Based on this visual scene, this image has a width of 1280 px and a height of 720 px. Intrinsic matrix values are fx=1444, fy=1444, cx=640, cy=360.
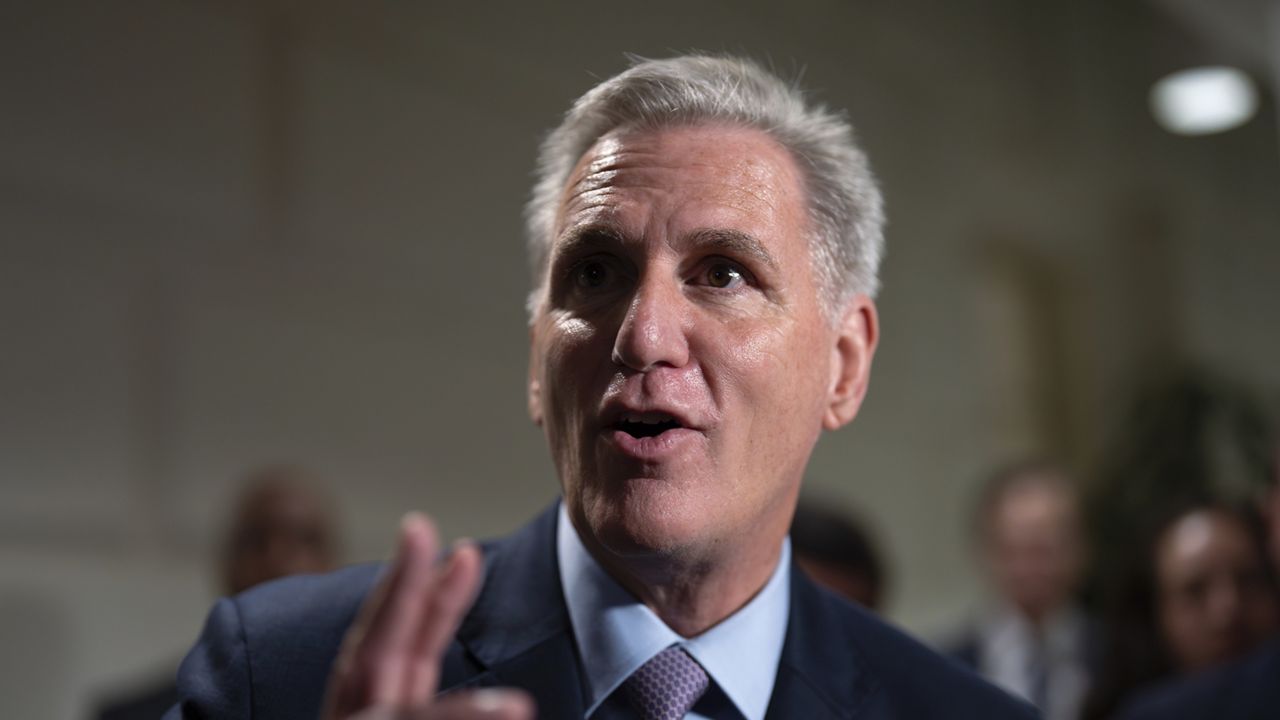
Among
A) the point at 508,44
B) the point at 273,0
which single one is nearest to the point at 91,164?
the point at 273,0

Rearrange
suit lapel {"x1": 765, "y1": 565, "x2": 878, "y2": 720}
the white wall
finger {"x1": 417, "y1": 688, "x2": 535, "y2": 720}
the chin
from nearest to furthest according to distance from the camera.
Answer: finger {"x1": 417, "y1": 688, "x2": 535, "y2": 720}
the chin
suit lapel {"x1": 765, "y1": 565, "x2": 878, "y2": 720}
the white wall

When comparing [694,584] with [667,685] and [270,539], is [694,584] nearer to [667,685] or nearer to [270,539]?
[667,685]

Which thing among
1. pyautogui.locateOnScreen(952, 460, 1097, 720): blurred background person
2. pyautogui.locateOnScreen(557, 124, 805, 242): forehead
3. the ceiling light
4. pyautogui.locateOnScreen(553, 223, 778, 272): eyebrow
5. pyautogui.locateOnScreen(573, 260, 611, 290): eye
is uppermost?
the ceiling light

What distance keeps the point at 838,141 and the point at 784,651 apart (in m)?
0.66

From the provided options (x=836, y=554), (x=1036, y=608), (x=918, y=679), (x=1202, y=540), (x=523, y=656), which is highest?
(x=523, y=656)

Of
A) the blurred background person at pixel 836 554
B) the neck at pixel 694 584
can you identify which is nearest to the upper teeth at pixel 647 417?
the neck at pixel 694 584

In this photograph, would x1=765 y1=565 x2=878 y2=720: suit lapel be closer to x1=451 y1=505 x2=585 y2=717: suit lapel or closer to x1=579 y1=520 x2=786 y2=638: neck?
x1=579 y1=520 x2=786 y2=638: neck

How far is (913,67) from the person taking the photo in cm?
700

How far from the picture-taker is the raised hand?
1.08 m

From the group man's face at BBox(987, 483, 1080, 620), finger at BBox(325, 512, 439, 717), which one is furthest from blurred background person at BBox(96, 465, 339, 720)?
finger at BBox(325, 512, 439, 717)

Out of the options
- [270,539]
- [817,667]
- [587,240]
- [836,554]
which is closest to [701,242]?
[587,240]

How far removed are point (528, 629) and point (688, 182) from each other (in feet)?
1.82

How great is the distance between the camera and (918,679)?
6.21ft

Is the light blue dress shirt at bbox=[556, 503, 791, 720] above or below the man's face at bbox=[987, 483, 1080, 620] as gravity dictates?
above
